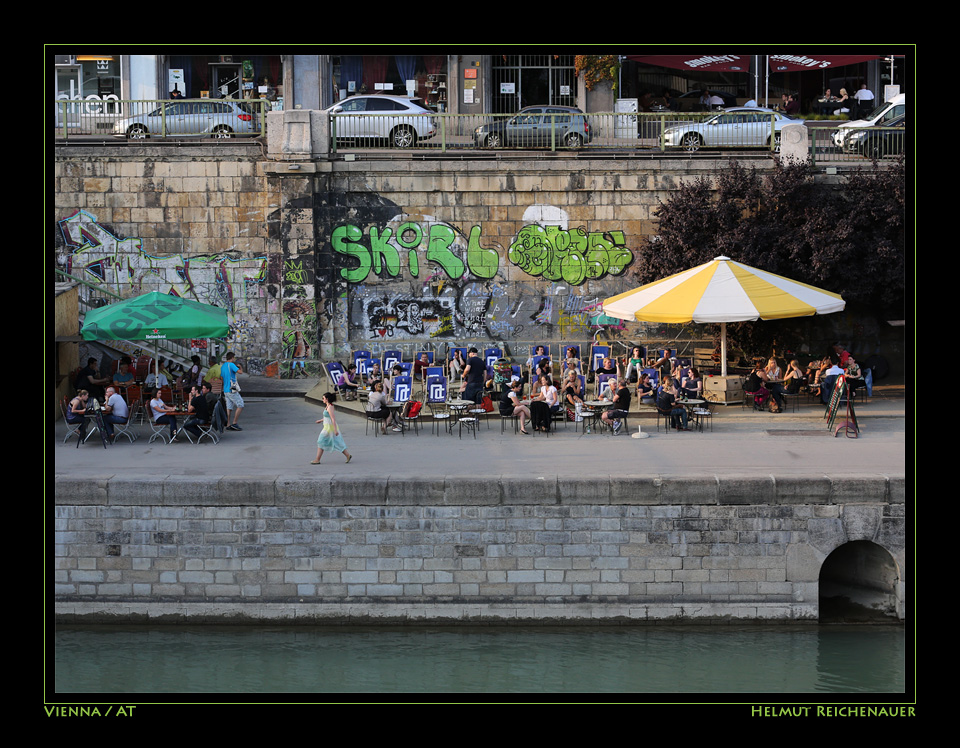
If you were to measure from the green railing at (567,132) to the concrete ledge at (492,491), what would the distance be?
10.5m

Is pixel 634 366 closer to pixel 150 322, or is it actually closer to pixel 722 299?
pixel 722 299

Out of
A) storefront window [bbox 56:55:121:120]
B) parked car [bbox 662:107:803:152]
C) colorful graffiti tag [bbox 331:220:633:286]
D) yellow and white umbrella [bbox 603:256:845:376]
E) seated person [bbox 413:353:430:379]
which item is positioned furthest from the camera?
storefront window [bbox 56:55:121:120]

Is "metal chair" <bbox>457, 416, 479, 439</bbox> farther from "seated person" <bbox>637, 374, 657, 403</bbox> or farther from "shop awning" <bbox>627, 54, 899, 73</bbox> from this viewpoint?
"shop awning" <bbox>627, 54, 899, 73</bbox>

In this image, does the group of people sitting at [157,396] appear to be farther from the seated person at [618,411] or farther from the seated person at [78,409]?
the seated person at [618,411]

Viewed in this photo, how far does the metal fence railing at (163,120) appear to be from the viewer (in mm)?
23392

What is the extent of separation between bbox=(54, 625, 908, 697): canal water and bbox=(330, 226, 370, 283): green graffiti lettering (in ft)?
32.5

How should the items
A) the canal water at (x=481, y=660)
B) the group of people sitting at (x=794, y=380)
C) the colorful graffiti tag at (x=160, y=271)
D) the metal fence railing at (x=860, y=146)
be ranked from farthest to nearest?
the colorful graffiti tag at (x=160, y=271) → the metal fence railing at (x=860, y=146) → the group of people sitting at (x=794, y=380) → the canal water at (x=481, y=660)

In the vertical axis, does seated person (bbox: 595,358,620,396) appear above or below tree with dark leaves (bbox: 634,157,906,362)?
below

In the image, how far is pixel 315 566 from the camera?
14680 mm

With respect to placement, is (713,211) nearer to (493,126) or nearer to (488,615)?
(493,126)

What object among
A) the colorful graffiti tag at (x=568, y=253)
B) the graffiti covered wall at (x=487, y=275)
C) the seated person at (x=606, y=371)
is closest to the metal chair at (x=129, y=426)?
the graffiti covered wall at (x=487, y=275)

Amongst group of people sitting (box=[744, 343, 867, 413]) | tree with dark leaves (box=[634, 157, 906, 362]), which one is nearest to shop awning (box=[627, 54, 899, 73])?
tree with dark leaves (box=[634, 157, 906, 362])

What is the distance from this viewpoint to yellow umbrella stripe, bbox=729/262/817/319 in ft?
58.3

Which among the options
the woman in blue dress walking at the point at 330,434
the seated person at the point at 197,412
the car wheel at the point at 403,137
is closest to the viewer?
the woman in blue dress walking at the point at 330,434
